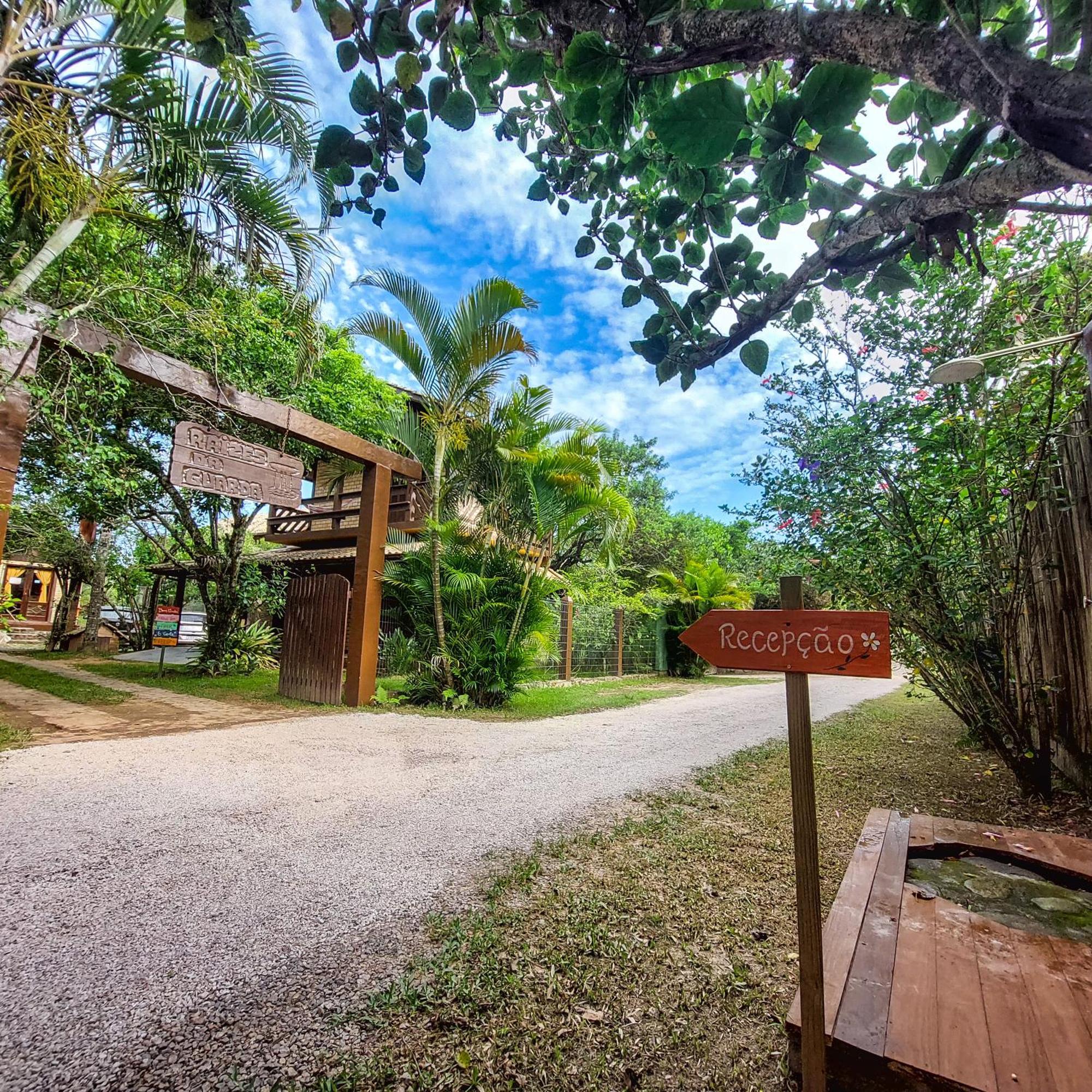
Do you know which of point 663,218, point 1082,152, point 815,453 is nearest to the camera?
point 1082,152

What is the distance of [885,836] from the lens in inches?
99.2

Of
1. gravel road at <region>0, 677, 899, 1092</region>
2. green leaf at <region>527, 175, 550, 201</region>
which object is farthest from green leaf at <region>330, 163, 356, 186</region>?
gravel road at <region>0, 677, 899, 1092</region>

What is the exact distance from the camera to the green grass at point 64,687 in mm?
6949

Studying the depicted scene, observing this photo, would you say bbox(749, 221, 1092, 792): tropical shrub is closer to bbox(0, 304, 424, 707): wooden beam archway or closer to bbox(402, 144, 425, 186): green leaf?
bbox(402, 144, 425, 186): green leaf

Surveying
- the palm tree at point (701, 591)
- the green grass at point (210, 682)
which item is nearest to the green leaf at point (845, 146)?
the green grass at point (210, 682)

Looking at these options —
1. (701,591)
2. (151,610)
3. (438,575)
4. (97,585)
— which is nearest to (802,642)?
(438,575)

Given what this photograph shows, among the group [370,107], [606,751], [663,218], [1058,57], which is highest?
[1058,57]

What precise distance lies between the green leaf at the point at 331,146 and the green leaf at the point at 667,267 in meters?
1.04

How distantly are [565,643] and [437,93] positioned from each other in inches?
411

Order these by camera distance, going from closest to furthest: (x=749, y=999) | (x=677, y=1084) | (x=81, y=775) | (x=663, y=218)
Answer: (x=677, y=1084) < (x=749, y=999) < (x=663, y=218) < (x=81, y=775)

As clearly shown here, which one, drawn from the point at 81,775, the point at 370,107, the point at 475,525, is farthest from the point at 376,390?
the point at 370,107

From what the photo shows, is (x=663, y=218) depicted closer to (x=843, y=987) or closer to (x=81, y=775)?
(x=843, y=987)

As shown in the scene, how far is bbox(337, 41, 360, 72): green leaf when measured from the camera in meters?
1.49

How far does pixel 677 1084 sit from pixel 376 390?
11929 mm
